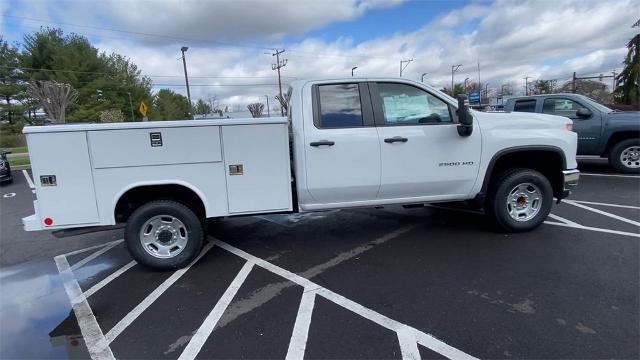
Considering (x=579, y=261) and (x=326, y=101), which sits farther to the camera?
(x=326, y=101)

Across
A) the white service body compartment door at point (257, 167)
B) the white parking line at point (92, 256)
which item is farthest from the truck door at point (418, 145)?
the white parking line at point (92, 256)

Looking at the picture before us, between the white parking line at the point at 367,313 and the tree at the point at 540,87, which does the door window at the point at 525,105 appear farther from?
the tree at the point at 540,87

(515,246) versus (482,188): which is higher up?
(482,188)

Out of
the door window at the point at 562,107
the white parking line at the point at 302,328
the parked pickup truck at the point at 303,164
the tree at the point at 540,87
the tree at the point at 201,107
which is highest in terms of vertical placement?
the tree at the point at 201,107

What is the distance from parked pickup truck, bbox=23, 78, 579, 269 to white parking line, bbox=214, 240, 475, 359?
26.8 inches

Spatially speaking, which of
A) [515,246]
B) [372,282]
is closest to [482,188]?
[515,246]

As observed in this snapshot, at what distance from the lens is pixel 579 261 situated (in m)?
4.01

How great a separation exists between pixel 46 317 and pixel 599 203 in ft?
25.7

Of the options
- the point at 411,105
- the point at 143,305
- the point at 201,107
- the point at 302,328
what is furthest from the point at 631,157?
the point at 201,107

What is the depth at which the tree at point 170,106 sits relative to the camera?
65.1 m

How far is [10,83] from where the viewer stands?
40656 mm

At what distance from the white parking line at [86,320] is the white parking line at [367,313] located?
5.57 ft

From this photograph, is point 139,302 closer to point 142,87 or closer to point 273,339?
point 273,339

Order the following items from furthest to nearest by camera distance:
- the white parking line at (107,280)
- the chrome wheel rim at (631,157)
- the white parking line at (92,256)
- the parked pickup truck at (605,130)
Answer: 1. the chrome wheel rim at (631,157)
2. the parked pickup truck at (605,130)
3. the white parking line at (92,256)
4. the white parking line at (107,280)
